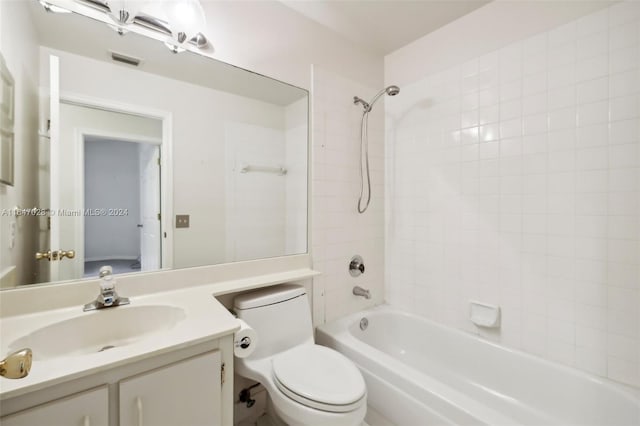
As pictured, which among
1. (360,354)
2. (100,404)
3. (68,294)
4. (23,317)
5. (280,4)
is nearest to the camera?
(100,404)

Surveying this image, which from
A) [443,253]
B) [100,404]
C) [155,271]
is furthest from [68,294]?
[443,253]

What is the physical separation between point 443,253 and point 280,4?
1.88 m

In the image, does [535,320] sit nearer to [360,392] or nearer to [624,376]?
[624,376]

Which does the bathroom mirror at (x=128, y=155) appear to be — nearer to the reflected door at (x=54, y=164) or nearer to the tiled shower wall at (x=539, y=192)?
the reflected door at (x=54, y=164)

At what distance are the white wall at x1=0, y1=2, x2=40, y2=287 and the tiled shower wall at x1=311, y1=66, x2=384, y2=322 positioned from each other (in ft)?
4.17

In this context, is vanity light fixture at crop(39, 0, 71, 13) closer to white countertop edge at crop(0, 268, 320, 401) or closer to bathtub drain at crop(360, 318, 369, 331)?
white countertop edge at crop(0, 268, 320, 401)

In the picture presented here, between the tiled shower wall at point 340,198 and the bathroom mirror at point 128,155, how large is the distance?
0.83ft

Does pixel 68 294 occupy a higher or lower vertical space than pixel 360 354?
higher

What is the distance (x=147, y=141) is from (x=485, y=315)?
2.07m

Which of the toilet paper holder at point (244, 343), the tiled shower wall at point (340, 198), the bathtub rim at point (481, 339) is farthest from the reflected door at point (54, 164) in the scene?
the bathtub rim at point (481, 339)

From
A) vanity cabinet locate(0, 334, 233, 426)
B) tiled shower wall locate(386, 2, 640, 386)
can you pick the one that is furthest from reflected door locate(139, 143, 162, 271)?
tiled shower wall locate(386, 2, 640, 386)

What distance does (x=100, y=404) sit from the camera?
0.72 m

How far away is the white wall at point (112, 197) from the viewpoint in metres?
1.13

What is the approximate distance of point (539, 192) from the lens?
1.50m
